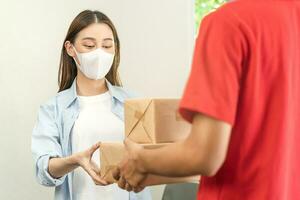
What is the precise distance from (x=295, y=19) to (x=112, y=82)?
128cm

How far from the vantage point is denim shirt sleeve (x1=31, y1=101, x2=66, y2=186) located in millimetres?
1684

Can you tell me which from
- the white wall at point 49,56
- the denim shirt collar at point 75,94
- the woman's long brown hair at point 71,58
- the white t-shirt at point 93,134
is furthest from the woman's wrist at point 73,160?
the white wall at point 49,56

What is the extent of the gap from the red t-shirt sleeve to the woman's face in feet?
3.68

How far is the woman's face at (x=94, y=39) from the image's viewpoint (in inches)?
71.5

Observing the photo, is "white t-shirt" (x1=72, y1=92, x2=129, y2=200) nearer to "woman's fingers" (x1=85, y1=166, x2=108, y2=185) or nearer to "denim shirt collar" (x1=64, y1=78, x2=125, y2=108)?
"denim shirt collar" (x1=64, y1=78, x2=125, y2=108)

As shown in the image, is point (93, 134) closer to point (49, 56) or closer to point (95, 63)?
point (95, 63)

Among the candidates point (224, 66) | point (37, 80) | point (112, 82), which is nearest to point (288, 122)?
point (224, 66)

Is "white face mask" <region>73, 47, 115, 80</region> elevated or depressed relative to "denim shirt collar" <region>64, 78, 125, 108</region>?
elevated

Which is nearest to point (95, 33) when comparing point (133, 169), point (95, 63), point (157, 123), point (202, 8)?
point (95, 63)

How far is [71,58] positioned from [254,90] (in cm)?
130

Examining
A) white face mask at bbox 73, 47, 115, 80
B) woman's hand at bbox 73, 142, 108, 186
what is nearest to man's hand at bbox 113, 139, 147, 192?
woman's hand at bbox 73, 142, 108, 186

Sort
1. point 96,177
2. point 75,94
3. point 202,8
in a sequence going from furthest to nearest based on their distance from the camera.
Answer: point 202,8 → point 75,94 → point 96,177

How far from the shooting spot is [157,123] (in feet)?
4.08

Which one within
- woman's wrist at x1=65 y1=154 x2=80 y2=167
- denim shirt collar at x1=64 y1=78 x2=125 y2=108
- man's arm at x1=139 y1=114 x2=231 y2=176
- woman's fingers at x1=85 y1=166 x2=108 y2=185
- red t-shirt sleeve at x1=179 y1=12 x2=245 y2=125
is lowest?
woman's fingers at x1=85 y1=166 x2=108 y2=185
